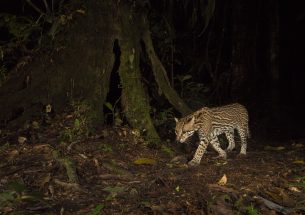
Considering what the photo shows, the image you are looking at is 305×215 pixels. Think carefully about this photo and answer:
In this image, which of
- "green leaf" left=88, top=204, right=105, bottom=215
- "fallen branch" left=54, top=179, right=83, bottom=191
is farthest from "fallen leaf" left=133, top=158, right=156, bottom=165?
"green leaf" left=88, top=204, right=105, bottom=215

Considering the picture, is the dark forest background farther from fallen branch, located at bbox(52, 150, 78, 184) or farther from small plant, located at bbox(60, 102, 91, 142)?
fallen branch, located at bbox(52, 150, 78, 184)

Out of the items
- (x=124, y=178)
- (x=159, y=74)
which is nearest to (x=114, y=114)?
(x=159, y=74)

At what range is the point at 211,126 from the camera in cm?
955

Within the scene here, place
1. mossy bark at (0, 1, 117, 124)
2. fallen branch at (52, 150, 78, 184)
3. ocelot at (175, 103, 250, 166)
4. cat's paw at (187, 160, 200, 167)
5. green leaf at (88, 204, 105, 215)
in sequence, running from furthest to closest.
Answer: ocelot at (175, 103, 250, 166) → mossy bark at (0, 1, 117, 124) → cat's paw at (187, 160, 200, 167) → fallen branch at (52, 150, 78, 184) → green leaf at (88, 204, 105, 215)

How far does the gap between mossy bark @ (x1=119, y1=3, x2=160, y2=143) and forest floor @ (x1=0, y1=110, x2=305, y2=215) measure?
36 centimetres

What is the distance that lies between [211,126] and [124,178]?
2852mm

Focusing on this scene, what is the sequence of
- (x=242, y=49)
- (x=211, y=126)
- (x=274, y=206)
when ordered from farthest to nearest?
1. (x=242, y=49)
2. (x=211, y=126)
3. (x=274, y=206)

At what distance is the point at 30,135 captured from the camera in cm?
825

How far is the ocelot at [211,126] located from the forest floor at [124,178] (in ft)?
1.06

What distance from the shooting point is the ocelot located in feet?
29.5

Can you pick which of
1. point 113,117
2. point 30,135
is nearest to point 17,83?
point 30,135

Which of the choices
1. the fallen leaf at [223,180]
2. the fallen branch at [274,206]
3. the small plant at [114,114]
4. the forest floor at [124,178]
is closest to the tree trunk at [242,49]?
the forest floor at [124,178]

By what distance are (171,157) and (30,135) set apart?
2.41m

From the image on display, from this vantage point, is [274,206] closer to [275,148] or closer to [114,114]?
[114,114]
